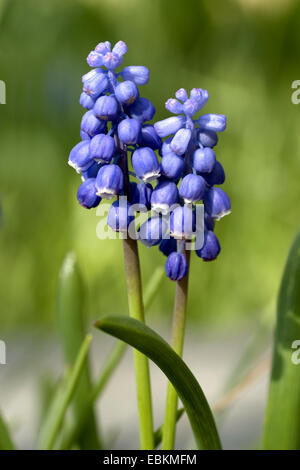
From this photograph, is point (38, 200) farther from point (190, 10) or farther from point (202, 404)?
point (202, 404)

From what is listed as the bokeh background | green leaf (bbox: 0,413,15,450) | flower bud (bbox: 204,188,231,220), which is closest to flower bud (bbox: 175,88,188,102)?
flower bud (bbox: 204,188,231,220)

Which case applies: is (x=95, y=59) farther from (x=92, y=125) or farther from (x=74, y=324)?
(x=74, y=324)

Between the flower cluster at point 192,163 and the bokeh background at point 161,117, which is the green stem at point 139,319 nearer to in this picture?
the flower cluster at point 192,163

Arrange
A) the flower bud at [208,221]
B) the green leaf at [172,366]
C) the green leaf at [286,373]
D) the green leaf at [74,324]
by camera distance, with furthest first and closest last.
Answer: the green leaf at [74,324]
the green leaf at [286,373]
the flower bud at [208,221]
the green leaf at [172,366]

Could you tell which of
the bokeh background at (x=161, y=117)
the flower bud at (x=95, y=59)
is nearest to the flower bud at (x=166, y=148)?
the flower bud at (x=95, y=59)

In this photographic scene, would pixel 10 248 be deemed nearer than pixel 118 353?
No

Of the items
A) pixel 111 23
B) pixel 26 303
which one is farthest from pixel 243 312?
pixel 111 23

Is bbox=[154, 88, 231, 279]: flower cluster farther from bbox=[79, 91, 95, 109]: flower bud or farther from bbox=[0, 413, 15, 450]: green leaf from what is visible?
bbox=[0, 413, 15, 450]: green leaf

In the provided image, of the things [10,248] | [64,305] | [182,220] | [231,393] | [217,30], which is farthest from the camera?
[217,30]
